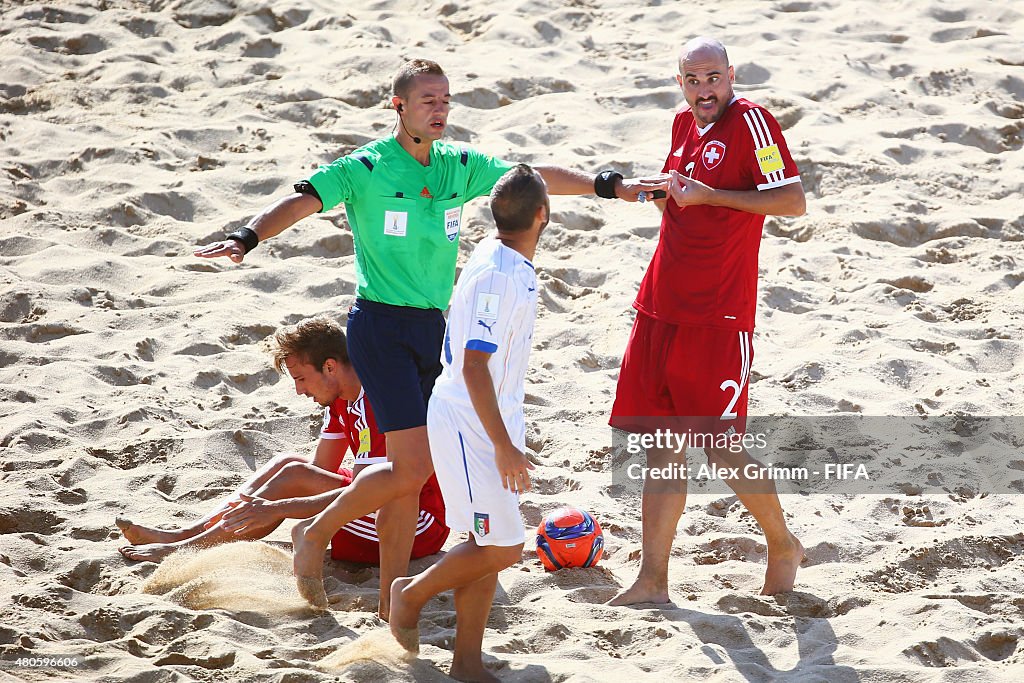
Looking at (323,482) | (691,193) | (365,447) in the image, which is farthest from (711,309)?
(323,482)

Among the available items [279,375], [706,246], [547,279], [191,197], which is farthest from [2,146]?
[706,246]

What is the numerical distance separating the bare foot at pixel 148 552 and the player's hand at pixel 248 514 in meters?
0.27

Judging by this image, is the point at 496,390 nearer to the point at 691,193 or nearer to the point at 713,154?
the point at 691,193

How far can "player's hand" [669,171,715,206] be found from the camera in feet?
14.1

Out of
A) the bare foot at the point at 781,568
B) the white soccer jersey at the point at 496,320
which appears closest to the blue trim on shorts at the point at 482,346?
the white soccer jersey at the point at 496,320

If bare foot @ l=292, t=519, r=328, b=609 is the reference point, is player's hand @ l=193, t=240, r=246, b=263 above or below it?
above

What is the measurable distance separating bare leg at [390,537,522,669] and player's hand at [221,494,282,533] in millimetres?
834

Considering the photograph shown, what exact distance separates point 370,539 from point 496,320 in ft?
5.15

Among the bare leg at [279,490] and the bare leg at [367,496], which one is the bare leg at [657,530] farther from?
the bare leg at [279,490]

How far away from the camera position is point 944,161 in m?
7.72

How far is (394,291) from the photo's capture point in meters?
4.25

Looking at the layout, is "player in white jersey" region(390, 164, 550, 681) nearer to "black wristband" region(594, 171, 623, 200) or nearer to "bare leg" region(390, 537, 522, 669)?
"bare leg" region(390, 537, 522, 669)

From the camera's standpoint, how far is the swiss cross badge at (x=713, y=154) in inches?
174

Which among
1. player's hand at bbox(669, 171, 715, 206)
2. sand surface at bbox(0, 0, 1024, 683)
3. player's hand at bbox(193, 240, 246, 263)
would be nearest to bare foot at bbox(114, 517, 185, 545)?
sand surface at bbox(0, 0, 1024, 683)
